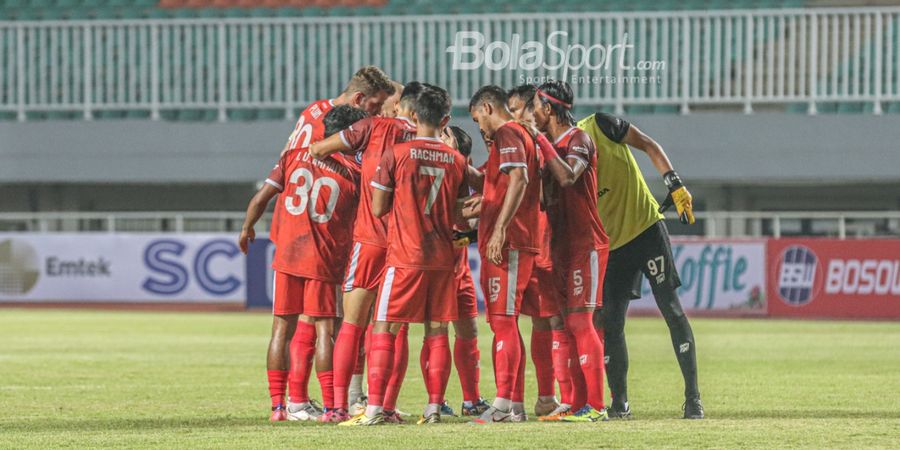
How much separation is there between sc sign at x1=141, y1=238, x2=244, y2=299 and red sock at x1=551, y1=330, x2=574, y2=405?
48.1ft

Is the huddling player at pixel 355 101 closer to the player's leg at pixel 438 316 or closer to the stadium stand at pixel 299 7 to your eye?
the player's leg at pixel 438 316

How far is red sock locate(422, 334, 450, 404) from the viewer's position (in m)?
8.00

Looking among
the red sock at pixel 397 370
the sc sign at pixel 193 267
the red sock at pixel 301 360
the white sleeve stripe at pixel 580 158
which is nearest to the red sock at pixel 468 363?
the red sock at pixel 397 370

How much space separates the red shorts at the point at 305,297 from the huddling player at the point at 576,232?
138 cm

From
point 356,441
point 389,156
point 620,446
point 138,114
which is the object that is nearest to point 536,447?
point 620,446

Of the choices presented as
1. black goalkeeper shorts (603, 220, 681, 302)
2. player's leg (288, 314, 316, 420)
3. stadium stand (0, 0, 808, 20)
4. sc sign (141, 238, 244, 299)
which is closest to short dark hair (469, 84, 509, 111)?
black goalkeeper shorts (603, 220, 681, 302)

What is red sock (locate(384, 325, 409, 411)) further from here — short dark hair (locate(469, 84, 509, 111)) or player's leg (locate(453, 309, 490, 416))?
short dark hair (locate(469, 84, 509, 111))

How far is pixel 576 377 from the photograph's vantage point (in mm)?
8406

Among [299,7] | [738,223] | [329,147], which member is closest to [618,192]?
[329,147]

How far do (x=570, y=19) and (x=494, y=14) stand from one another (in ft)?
4.57

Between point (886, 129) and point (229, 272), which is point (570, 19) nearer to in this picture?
point (886, 129)

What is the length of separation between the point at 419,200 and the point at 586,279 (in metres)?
1.11

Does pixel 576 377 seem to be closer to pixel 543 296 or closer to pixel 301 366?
pixel 543 296

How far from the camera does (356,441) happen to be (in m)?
7.05
